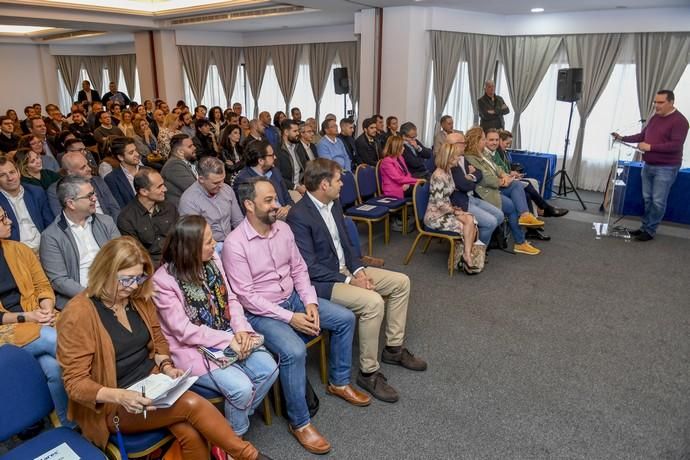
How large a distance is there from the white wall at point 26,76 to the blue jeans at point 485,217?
1436cm

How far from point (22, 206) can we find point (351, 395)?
8.16 feet

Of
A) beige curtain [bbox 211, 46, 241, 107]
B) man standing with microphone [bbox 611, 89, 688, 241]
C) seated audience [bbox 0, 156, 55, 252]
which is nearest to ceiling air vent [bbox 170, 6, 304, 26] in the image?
beige curtain [bbox 211, 46, 241, 107]

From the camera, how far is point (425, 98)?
7656mm

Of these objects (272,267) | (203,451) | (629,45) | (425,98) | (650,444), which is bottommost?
(650,444)

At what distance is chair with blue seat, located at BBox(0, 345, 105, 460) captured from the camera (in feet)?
5.76

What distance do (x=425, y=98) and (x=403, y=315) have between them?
5280mm

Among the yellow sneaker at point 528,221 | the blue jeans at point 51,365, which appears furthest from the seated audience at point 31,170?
the yellow sneaker at point 528,221

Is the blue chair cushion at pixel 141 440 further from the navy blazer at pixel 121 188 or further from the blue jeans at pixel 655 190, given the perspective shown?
the blue jeans at pixel 655 190

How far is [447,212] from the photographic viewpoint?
4.46 metres

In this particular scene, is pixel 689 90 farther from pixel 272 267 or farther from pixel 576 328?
pixel 272 267

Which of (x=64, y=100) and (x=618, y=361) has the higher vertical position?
(x=64, y=100)

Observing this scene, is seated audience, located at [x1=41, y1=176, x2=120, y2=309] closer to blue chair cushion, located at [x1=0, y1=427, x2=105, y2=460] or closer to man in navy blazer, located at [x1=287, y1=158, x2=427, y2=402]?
blue chair cushion, located at [x1=0, y1=427, x2=105, y2=460]

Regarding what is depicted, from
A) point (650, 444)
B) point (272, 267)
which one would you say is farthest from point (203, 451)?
point (650, 444)

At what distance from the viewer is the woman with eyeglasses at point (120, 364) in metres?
1.81
